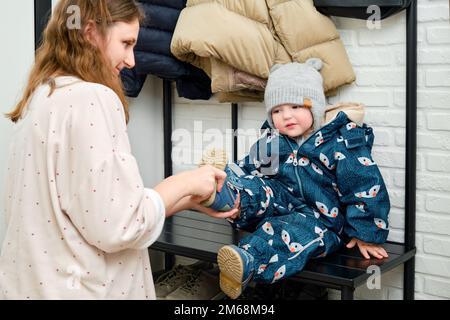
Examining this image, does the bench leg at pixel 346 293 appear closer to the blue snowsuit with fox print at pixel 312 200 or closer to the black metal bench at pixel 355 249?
the black metal bench at pixel 355 249

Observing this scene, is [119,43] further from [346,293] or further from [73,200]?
[346,293]

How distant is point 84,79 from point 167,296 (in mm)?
1067

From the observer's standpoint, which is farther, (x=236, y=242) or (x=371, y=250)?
(x=236, y=242)

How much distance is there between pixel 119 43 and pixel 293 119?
77cm

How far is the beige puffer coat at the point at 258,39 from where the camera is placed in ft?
6.09

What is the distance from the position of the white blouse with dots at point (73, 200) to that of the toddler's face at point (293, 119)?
2.61ft

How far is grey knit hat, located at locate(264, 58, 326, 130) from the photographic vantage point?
1784 millimetres

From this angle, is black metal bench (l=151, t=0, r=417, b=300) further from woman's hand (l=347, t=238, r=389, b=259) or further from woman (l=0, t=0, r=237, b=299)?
woman (l=0, t=0, r=237, b=299)

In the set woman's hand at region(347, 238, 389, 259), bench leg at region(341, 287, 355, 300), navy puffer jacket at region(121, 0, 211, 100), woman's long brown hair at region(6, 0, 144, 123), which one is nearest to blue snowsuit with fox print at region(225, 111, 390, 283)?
woman's hand at region(347, 238, 389, 259)

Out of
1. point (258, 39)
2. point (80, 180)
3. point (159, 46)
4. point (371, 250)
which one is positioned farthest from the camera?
point (159, 46)

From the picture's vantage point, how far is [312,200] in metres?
1.77

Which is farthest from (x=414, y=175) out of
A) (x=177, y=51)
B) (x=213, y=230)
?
(x=177, y=51)

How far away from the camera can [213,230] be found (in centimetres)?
203

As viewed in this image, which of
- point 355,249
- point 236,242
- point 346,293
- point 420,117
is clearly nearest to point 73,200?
point 346,293
